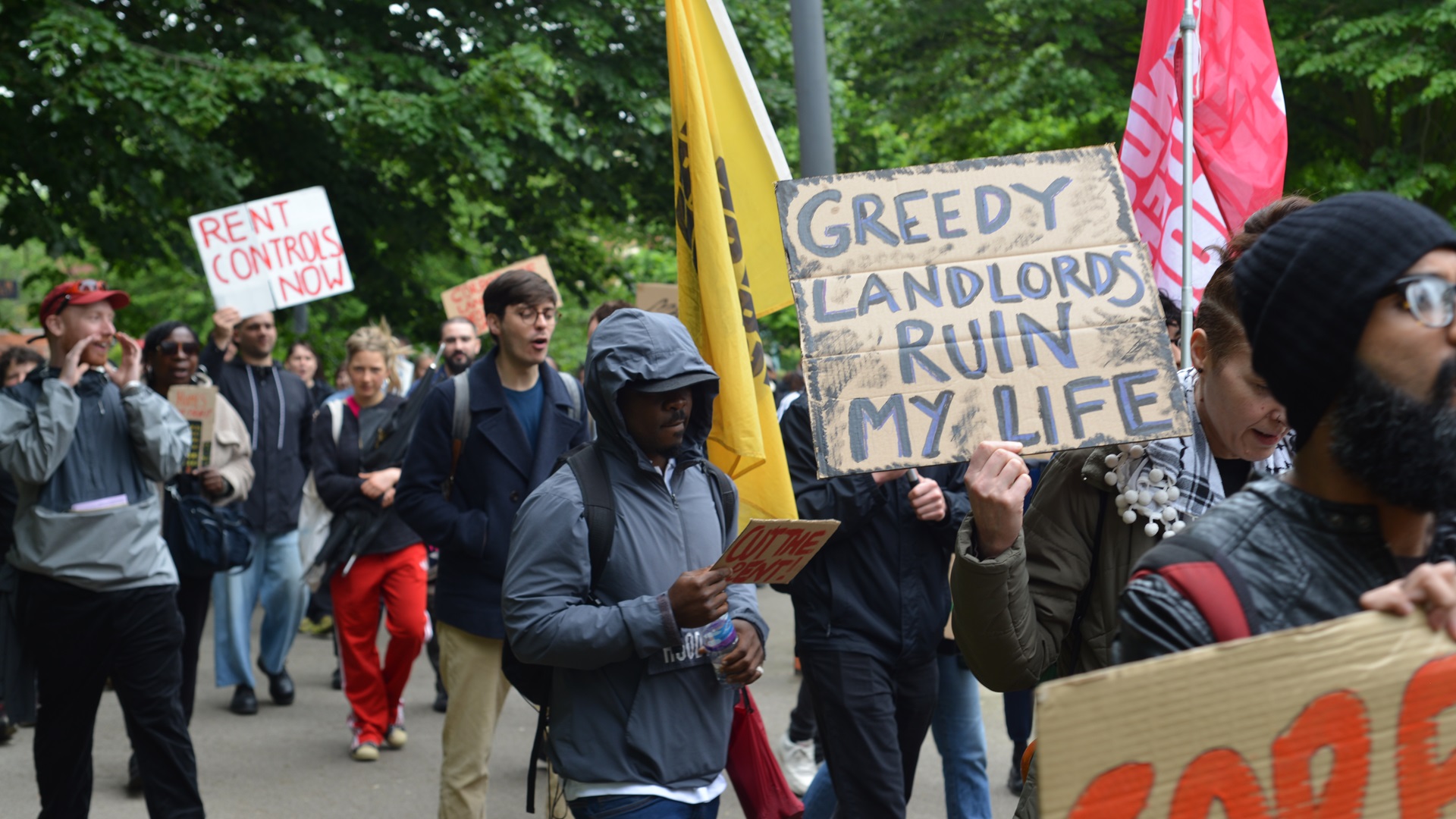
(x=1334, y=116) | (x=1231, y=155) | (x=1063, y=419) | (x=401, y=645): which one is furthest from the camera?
(x=1334, y=116)

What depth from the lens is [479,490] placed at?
520 centimetres

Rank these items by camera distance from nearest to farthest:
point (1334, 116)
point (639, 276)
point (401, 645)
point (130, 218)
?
1. point (401, 645)
2. point (130, 218)
3. point (1334, 116)
4. point (639, 276)

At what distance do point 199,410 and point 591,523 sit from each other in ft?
13.4

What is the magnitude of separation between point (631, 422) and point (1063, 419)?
1202 mm

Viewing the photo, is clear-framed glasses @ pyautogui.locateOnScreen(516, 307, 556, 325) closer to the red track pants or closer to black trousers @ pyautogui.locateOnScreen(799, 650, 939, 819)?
black trousers @ pyautogui.locateOnScreen(799, 650, 939, 819)

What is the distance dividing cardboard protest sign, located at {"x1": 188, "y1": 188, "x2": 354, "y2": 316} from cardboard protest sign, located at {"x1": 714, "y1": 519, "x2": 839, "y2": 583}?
652 centimetres

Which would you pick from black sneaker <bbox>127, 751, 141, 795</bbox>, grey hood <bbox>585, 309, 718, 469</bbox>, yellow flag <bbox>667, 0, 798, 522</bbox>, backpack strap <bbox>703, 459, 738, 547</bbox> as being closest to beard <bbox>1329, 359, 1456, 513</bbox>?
grey hood <bbox>585, 309, 718, 469</bbox>

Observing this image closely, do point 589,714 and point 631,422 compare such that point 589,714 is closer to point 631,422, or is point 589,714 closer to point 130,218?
point 631,422

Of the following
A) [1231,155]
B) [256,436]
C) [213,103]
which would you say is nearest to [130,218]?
[213,103]

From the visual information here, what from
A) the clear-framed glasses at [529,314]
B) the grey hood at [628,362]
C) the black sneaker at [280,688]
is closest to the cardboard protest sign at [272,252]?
the black sneaker at [280,688]

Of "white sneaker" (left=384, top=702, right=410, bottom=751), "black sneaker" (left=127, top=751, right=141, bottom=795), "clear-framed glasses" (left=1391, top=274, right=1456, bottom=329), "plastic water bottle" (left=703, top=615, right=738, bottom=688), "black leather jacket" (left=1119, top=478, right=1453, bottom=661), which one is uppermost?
"clear-framed glasses" (left=1391, top=274, right=1456, bottom=329)

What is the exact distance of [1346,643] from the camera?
1452 mm

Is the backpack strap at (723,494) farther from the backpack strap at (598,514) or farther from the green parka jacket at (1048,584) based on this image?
the green parka jacket at (1048,584)

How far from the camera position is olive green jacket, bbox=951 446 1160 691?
7.75 feet
